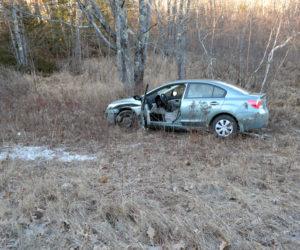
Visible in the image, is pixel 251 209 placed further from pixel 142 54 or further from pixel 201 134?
pixel 142 54

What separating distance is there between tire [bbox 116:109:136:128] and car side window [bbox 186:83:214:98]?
1840 millimetres

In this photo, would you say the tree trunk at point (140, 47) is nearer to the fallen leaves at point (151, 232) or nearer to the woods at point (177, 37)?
the woods at point (177, 37)

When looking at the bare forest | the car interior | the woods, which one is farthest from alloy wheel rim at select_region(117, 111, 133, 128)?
the woods

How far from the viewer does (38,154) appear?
19.9 ft

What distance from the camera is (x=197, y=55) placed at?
17.9 metres

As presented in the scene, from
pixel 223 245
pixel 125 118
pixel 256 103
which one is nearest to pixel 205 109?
pixel 256 103

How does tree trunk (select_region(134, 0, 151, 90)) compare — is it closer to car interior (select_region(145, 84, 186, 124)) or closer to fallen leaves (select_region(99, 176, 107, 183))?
car interior (select_region(145, 84, 186, 124))

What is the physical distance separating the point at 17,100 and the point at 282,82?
41.1 feet

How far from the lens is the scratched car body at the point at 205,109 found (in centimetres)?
648

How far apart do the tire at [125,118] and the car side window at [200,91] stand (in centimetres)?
184

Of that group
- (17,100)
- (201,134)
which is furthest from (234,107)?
(17,100)

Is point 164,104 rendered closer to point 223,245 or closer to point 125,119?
point 125,119

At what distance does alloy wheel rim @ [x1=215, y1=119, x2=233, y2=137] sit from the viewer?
6656mm

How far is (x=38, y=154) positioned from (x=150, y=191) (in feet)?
10.4
